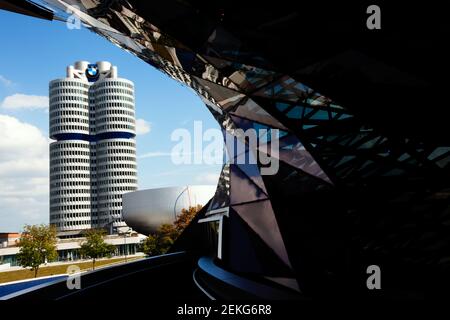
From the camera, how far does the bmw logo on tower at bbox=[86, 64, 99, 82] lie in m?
195

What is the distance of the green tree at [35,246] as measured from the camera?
5803cm

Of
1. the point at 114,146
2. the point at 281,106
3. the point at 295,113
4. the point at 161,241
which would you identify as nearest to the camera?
the point at 295,113

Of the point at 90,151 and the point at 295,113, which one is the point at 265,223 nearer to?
the point at 295,113

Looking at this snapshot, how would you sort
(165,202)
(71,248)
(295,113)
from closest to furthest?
(295,113), (71,248), (165,202)

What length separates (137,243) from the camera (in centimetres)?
11044

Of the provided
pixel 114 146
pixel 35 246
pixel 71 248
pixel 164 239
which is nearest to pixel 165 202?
pixel 71 248

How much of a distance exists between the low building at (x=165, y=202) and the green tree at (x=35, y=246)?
38.3 meters

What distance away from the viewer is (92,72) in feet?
641

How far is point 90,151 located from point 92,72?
136 ft

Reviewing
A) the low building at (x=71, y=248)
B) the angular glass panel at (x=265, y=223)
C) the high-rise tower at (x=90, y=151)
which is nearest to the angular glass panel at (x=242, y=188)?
the angular glass panel at (x=265, y=223)

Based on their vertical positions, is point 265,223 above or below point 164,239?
above

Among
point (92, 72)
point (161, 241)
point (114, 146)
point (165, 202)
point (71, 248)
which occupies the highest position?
point (92, 72)
